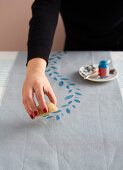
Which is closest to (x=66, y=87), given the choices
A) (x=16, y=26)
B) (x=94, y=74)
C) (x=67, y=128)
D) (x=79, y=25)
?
(x=94, y=74)

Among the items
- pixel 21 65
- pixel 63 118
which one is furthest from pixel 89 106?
pixel 21 65

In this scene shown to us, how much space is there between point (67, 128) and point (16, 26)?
1646 millimetres

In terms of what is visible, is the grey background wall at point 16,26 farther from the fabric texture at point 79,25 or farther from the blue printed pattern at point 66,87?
the blue printed pattern at point 66,87

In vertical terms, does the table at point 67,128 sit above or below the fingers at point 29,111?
below

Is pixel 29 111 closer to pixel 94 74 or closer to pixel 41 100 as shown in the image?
pixel 41 100

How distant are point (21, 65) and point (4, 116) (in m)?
0.45

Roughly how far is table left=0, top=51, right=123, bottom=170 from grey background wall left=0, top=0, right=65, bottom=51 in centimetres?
114

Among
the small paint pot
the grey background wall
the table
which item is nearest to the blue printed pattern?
the table

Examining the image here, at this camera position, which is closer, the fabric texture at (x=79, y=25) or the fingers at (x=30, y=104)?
the fingers at (x=30, y=104)

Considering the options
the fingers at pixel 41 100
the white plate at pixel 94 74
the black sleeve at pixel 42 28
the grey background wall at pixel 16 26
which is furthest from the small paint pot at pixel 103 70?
the grey background wall at pixel 16 26

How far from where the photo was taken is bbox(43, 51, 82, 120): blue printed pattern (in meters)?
0.82

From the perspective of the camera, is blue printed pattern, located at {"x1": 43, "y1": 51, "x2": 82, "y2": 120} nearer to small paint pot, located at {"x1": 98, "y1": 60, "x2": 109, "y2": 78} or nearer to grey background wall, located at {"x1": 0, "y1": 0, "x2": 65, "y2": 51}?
small paint pot, located at {"x1": 98, "y1": 60, "x2": 109, "y2": 78}

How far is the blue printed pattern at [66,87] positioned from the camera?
821 mm

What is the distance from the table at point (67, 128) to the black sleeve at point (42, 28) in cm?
19
